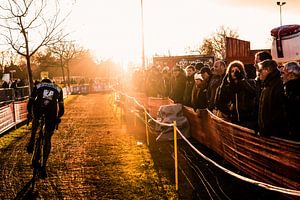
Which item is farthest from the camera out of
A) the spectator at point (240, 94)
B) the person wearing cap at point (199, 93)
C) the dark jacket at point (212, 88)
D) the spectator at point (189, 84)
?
the spectator at point (189, 84)

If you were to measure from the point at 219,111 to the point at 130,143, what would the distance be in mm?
4135

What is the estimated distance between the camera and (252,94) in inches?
330

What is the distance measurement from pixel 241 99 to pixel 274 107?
1989 millimetres

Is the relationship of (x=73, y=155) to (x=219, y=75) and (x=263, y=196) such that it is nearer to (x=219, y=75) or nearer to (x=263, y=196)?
(x=219, y=75)

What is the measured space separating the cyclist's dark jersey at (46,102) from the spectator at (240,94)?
3.60 m

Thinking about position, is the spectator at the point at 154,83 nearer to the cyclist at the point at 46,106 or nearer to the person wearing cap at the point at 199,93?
the person wearing cap at the point at 199,93

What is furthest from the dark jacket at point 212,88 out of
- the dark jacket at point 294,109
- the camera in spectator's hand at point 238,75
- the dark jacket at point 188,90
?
the dark jacket at point 294,109

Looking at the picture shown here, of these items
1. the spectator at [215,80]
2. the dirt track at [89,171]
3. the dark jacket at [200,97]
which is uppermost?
the spectator at [215,80]

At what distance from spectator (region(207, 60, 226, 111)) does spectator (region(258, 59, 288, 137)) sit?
10.7ft

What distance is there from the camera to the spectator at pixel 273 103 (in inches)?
255

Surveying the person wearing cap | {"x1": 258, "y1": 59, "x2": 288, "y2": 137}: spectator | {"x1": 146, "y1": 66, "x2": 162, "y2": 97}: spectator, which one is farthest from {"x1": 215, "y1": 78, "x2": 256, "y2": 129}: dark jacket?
{"x1": 146, "y1": 66, "x2": 162, "y2": 97}: spectator

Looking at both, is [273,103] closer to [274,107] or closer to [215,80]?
[274,107]

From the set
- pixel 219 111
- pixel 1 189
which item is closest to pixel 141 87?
pixel 219 111

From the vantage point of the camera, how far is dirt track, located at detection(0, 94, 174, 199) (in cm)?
761
